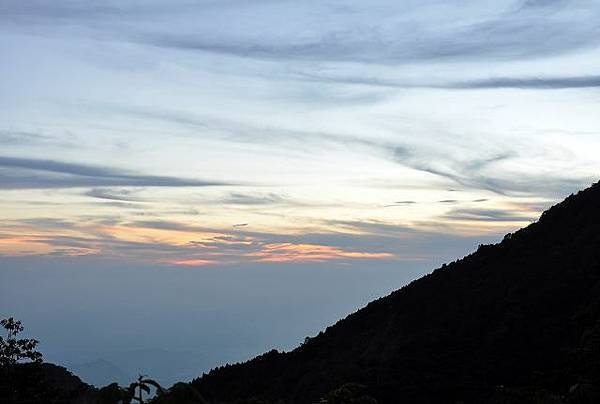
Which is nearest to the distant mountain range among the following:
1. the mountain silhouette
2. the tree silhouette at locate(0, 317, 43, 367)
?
the mountain silhouette

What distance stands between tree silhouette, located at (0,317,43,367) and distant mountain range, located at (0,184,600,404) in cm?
1148

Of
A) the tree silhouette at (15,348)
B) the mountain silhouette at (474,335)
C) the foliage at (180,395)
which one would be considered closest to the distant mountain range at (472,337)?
the mountain silhouette at (474,335)

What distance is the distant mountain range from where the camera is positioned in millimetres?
34656

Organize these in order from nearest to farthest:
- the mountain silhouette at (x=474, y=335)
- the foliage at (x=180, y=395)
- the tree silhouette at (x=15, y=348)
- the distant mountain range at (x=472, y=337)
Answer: the foliage at (x=180, y=395), the tree silhouette at (x=15, y=348), the distant mountain range at (x=472, y=337), the mountain silhouette at (x=474, y=335)

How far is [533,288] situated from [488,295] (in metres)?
2.98

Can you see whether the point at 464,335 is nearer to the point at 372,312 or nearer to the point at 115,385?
Answer: the point at 372,312

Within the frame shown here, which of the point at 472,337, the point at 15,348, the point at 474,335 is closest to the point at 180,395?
the point at 15,348

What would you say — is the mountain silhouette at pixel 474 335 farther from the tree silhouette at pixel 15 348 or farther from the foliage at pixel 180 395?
the foliage at pixel 180 395

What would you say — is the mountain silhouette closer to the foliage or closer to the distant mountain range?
the distant mountain range

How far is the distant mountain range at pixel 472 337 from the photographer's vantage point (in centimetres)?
3466

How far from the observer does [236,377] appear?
49.4 metres

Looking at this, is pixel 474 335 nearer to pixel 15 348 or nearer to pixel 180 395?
pixel 15 348

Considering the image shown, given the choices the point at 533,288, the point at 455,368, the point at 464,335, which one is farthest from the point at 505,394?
the point at 533,288

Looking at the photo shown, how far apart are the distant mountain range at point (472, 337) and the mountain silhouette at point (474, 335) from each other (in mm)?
96
